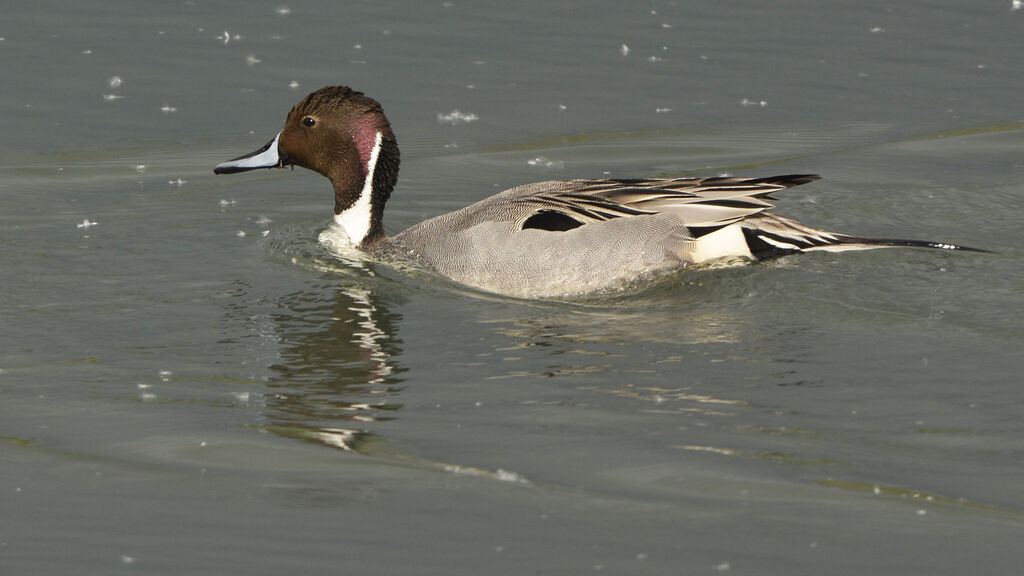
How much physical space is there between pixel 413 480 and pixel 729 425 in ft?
4.38

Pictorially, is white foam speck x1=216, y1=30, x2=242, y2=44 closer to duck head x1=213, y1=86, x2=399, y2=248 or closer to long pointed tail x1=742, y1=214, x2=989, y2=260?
duck head x1=213, y1=86, x2=399, y2=248

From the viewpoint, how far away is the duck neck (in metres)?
9.10

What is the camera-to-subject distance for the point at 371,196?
9.15m

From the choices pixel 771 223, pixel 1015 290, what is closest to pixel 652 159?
pixel 771 223

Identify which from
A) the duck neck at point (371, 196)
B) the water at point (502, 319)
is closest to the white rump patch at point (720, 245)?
the water at point (502, 319)

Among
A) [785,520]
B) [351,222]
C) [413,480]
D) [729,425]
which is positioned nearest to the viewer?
[785,520]

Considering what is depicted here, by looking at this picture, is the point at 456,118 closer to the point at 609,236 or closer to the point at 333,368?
the point at 609,236

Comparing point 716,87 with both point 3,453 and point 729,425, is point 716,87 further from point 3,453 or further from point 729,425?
point 3,453

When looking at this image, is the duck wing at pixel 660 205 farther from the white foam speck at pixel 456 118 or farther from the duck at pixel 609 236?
the white foam speck at pixel 456 118

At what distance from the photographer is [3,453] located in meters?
5.70

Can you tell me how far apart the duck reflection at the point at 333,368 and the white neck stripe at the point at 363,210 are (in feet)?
2.69

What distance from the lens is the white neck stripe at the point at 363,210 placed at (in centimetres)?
911

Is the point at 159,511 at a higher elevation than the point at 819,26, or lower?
lower

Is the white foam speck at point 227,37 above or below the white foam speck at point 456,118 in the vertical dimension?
above
